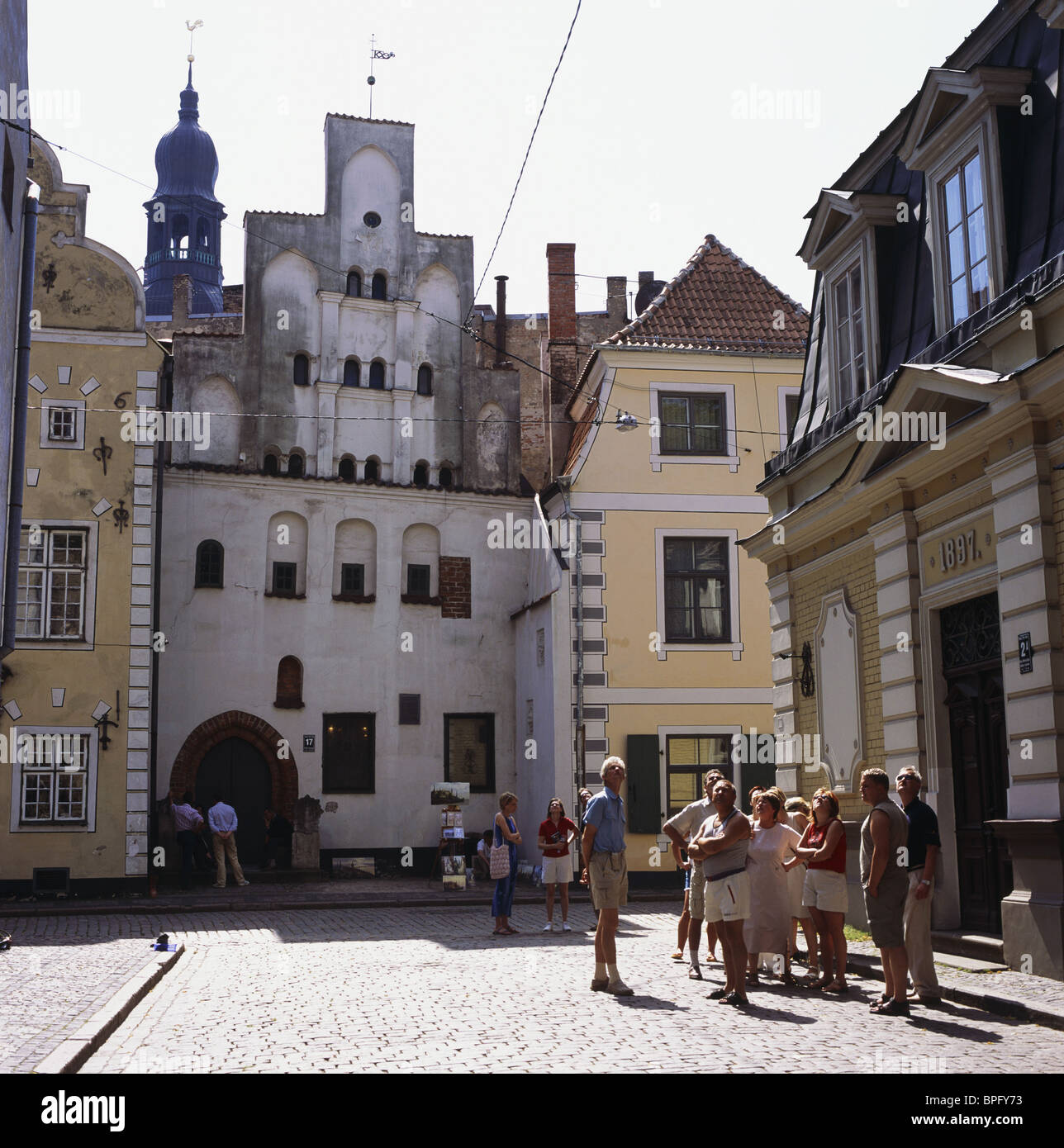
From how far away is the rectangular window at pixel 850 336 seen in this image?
16.5m

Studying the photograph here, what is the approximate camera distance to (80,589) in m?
25.1

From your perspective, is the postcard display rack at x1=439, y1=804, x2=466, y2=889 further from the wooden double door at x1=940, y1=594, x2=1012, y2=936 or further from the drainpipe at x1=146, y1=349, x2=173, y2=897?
the wooden double door at x1=940, y1=594, x2=1012, y2=936

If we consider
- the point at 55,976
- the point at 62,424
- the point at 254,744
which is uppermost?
the point at 62,424

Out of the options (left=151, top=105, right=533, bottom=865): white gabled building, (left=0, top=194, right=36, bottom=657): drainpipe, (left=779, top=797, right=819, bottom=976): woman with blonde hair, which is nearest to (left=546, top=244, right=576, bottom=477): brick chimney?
(left=151, top=105, right=533, bottom=865): white gabled building

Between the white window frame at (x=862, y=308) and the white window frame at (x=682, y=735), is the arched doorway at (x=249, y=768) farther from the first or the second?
the white window frame at (x=862, y=308)

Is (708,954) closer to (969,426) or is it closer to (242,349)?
(969,426)

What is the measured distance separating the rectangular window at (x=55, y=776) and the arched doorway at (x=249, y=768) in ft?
9.88

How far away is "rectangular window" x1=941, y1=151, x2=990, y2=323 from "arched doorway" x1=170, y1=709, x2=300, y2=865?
1735 cm

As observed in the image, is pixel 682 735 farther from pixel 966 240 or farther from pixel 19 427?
pixel 966 240

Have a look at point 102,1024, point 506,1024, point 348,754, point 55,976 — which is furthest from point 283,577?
point 506,1024

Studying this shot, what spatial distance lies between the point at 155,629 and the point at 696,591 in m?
10.2

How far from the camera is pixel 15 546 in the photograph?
15984mm
